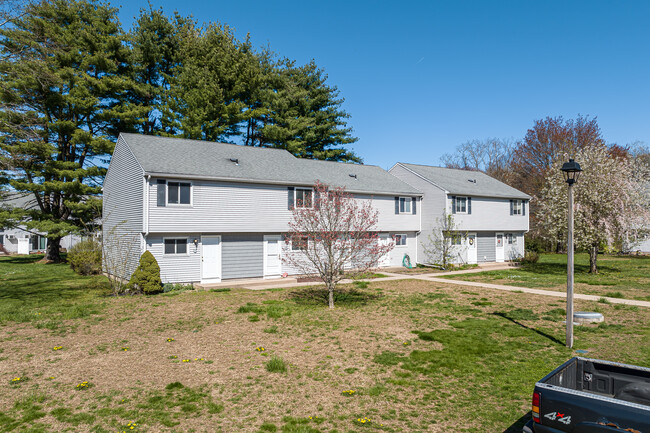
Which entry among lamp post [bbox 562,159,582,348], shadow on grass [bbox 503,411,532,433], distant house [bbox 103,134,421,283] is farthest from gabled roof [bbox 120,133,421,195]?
shadow on grass [bbox 503,411,532,433]

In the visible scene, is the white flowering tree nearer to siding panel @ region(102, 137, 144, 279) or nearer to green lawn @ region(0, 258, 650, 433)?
green lawn @ region(0, 258, 650, 433)

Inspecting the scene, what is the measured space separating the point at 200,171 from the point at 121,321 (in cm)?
→ 984

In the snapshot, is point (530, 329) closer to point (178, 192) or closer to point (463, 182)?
point (178, 192)

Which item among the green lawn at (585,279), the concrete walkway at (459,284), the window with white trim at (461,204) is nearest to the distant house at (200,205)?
the concrete walkway at (459,284)

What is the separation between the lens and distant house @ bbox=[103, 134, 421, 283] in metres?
19.1

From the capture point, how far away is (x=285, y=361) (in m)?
8.54

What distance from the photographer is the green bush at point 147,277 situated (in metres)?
17.0

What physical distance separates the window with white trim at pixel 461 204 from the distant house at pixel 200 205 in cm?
772

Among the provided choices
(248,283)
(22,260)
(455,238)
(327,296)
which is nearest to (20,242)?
(22,260)

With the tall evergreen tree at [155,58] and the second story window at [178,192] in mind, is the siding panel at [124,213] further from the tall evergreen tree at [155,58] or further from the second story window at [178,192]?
the tall evergreen tree at [155,58]

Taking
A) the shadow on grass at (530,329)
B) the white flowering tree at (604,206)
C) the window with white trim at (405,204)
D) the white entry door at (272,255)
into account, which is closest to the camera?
the shadow on grass at (530,329)

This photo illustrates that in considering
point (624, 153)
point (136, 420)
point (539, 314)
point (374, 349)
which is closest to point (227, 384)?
point (136, 420)

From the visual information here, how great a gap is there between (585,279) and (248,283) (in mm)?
18078

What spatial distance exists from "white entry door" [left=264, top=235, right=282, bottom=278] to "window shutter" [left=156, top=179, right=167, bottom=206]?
18.9 feet
